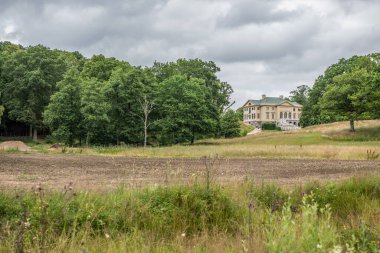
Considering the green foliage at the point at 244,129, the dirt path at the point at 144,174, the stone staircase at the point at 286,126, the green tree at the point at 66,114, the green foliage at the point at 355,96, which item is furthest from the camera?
the stone staircase at the point at 286,126

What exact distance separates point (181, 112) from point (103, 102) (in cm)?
1236

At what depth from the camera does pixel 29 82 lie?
224 feet

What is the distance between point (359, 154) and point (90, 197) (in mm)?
28191

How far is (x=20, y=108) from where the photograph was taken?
70.4 meters

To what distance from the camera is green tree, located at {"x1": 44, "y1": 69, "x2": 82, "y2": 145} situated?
5553cm

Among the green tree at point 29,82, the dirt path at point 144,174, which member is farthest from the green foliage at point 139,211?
the green tree at point 29,82

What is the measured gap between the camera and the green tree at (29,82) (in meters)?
69.4

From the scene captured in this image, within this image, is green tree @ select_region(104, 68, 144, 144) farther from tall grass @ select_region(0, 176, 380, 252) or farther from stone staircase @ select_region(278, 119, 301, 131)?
stone staircase @ select_region(278, 119, 301, 131)

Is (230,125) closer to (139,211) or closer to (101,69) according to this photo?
(101,69)

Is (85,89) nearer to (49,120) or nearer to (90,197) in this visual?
(49,120)

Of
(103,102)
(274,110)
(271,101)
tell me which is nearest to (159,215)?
(103,102)

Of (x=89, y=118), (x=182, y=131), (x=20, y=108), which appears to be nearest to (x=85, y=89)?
(x=89, y=118)

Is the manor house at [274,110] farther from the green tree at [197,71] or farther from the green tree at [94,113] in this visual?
the green tree at [94,113]

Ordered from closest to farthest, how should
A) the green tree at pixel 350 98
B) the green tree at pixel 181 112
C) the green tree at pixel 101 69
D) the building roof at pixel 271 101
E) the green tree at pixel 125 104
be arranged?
the green tree at pixel 125 104 < the green tree at pixel 350 98 < the green tree at pixel 181 112 < the green tree at pixel 101 69 < the building roof at pixel 271 101
